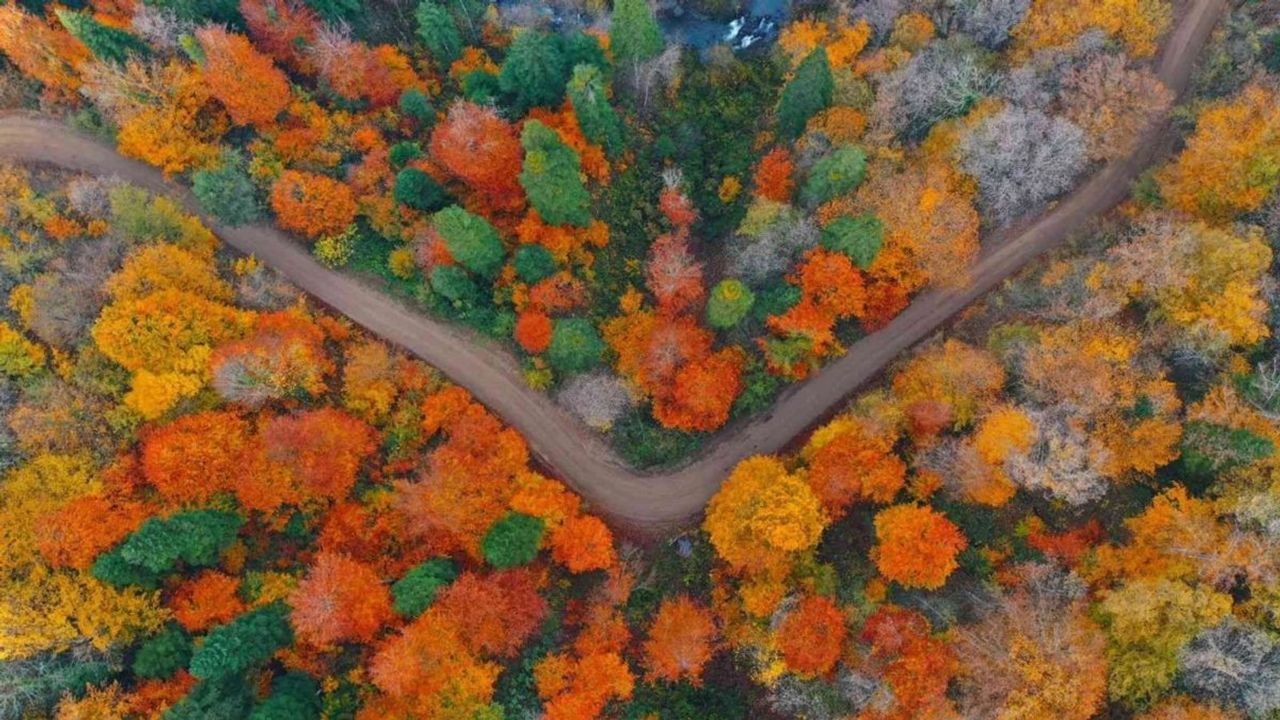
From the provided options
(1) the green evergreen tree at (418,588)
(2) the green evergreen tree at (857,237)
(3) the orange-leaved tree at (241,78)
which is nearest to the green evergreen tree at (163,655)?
(1) the green evergreen tree at (418,588)

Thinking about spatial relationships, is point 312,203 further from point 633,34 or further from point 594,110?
point 633,34

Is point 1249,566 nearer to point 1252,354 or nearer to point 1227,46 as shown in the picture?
point 1252,354

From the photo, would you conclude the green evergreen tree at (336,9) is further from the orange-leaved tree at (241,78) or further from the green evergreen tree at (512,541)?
the green evergreen tree at (512,541)

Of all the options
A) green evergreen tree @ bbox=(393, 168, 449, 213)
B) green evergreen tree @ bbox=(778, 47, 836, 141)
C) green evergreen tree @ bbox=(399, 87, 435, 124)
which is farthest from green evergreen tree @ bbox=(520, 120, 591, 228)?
green evergreen tree @ bbox=(778, 47, 836, 141)

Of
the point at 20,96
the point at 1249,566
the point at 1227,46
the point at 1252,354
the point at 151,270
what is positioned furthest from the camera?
the point at 20,96

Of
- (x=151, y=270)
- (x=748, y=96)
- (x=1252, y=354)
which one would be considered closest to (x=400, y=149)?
(x=151, y=270)

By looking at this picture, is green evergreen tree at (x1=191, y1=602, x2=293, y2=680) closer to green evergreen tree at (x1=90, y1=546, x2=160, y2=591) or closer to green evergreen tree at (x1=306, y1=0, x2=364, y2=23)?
green evergreen tree at (x1=90, y1=546, x2=160, y2=591)
